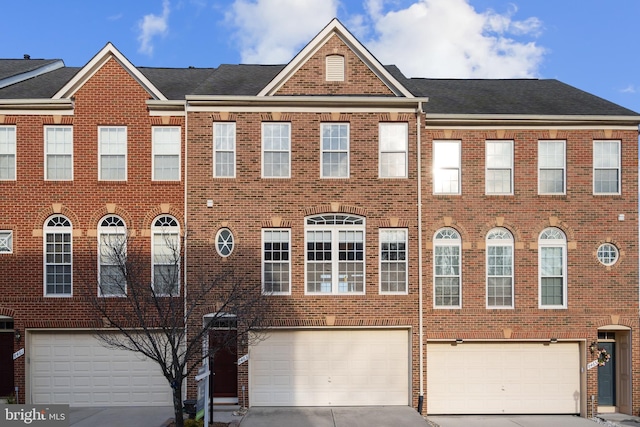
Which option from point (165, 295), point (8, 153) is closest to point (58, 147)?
point (8, 153)

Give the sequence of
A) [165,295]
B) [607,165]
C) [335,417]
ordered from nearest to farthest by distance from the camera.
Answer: [335,417], [165,295], [607,165]

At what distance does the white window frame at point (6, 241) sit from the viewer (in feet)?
50.4

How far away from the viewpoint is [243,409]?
1475cm

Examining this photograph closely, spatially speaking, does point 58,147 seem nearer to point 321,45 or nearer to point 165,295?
point 165,295

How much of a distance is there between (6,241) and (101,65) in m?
6.15

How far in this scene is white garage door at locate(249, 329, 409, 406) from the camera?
15.2 meters

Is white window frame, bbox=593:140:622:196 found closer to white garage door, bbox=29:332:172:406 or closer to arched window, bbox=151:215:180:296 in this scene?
arched window, bbox=151:215:180:296

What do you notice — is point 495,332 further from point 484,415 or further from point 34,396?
point 34,396

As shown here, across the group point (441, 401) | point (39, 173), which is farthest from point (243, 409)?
point (39, 173)

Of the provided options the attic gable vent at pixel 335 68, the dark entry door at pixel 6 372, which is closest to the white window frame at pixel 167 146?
the attic gable vent at pixel 335 68

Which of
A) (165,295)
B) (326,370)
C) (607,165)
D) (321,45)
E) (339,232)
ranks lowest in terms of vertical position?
(326,370)

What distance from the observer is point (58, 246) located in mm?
15438

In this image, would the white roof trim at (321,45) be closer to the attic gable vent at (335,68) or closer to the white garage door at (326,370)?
the attic gable vent at (335,68)

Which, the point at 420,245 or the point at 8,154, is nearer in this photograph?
the point at 420,245
